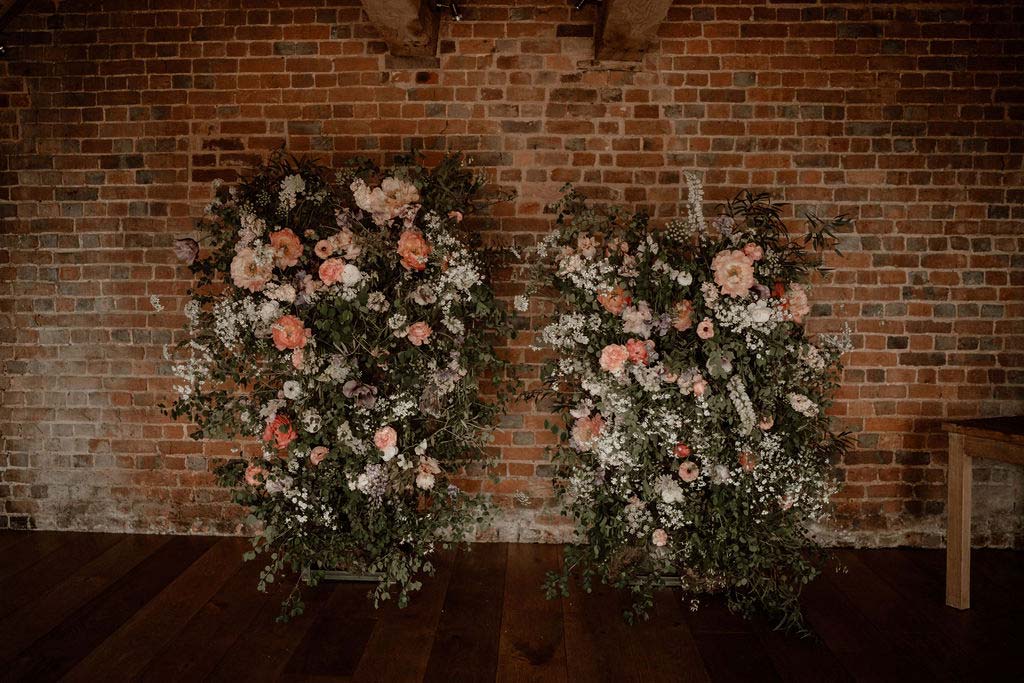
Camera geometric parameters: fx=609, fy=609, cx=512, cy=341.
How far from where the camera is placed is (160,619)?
2.69 meters

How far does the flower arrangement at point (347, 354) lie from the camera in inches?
104

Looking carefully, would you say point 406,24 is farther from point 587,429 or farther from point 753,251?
point 587,429

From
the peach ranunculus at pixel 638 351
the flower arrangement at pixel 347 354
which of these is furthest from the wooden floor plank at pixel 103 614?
the peach ranunculus at pixel 638 351

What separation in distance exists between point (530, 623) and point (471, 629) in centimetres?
26

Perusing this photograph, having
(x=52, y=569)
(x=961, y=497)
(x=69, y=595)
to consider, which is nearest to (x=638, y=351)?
(x=961, y=497)

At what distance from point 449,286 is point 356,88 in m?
1.43

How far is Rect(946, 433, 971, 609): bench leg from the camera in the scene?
2.78 m

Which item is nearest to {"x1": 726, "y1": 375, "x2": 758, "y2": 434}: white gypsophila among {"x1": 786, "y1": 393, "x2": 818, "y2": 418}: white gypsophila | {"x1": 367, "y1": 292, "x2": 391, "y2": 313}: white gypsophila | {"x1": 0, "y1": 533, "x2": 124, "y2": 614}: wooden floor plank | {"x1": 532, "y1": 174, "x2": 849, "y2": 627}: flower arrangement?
{"x1": 532, "y1": 174, "x2": 849, "y2": 627}: flower arrangement

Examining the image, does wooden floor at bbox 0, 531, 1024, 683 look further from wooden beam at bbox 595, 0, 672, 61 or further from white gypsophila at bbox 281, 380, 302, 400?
wooden beam at bbox 595, 0, 672, 61

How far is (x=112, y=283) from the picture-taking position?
3457 millimetres

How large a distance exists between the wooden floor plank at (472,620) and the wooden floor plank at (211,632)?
0.86 meters

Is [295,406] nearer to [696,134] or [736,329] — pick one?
[736,329]

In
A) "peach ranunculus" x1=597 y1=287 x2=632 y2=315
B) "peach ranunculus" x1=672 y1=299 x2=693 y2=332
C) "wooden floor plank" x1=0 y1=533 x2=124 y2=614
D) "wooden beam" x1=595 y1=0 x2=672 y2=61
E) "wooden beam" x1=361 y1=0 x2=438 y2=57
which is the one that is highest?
"wooden beam" x1=361 y1=0 x2=438 y2=57

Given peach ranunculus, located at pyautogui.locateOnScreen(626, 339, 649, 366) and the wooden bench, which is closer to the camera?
peach ranunculus, located at pyautogui.locateOnScreen(626, 339, 649, 366)
